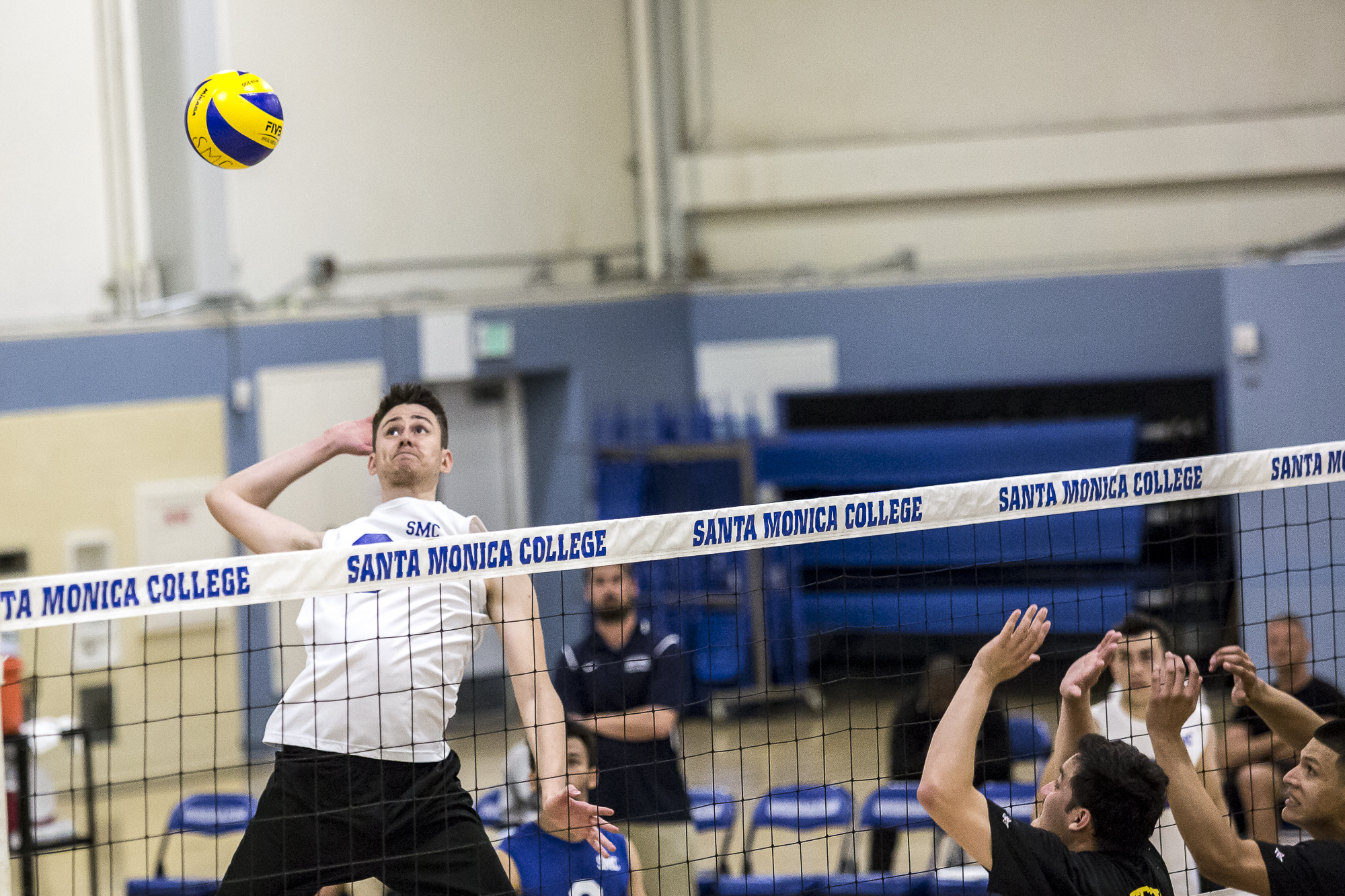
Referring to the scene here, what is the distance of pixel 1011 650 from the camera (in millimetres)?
3512

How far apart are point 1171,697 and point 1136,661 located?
4.11 feet

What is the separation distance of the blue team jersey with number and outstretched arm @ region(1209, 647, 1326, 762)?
2065mm

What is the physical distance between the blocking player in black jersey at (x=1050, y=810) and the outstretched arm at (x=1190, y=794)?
0.15 meters

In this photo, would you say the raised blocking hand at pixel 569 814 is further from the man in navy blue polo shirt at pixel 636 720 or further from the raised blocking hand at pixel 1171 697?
the raised blocking hand at pixel 1171 697

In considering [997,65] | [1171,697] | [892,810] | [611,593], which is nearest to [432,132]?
[997,65]

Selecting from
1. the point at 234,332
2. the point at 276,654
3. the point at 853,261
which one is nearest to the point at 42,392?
the point at 234,332

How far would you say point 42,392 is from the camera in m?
8.98

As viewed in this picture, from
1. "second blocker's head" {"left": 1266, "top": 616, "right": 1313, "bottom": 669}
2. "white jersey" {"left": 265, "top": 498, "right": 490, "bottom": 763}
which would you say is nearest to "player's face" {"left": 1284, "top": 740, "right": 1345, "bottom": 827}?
"second blocker's head" {"left": 1266, "top": 616, "right": 1313, "bottom": 669}

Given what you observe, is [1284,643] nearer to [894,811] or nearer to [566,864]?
[894,811]

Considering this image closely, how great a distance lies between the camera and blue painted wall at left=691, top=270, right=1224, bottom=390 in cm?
1041

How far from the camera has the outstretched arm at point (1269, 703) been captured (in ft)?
13.6

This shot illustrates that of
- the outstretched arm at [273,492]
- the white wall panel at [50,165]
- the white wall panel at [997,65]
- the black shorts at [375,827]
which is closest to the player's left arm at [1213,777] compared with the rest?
the black shorts at [375,827]

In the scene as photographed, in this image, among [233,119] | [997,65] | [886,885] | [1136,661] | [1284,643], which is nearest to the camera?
[1136,661]

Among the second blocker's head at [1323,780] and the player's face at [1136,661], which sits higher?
the player's face at [1136,661]
